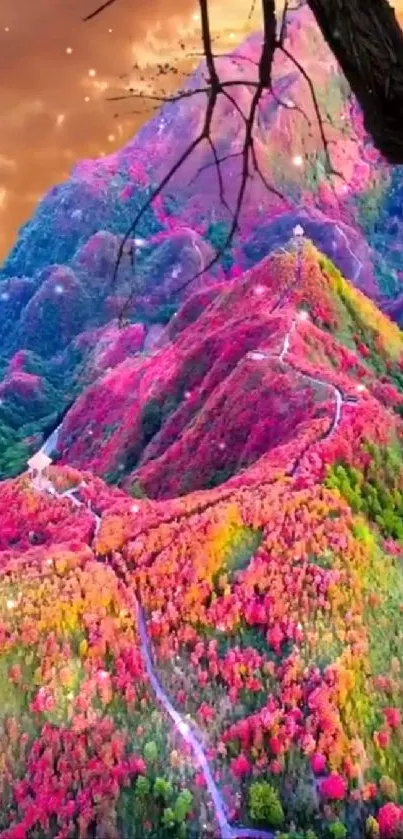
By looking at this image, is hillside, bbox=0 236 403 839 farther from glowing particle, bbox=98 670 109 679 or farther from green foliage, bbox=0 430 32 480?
green foliage, bbox=0 430 32 480

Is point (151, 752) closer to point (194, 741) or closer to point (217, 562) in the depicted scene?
point (194, 741)

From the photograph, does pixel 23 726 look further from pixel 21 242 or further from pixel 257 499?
pixel 21 242

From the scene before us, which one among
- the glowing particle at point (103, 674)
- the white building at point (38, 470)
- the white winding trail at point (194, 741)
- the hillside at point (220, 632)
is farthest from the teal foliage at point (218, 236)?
the glowing particle at point (103, 674)

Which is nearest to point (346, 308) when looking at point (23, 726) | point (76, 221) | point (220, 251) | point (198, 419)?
point (198, 419)

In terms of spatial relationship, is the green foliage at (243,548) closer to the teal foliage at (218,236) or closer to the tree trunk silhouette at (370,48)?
the tree trunk silhouette at (370,48)

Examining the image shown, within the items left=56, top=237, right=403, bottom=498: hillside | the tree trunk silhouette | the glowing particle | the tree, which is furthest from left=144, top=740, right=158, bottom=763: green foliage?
the tree trunk silhouette
